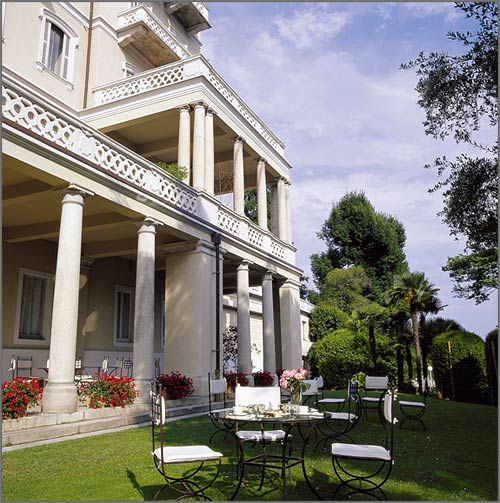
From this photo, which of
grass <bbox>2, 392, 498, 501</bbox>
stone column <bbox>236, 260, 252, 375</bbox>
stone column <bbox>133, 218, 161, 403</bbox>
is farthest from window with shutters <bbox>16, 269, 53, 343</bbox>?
grass <bbox>2, 392, 498, 501</bbox>

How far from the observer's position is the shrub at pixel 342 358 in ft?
68.8

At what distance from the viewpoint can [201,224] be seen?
1251 centimetres

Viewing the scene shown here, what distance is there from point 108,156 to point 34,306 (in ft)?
16.8

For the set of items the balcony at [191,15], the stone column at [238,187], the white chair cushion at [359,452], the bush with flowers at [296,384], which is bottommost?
the white chair cushion at [359,452]

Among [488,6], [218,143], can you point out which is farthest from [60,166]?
[218,143]

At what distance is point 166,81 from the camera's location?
14164mm

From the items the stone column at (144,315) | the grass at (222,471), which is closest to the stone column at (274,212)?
the stone column at (144,315)

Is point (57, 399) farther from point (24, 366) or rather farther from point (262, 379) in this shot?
point (262, 379)

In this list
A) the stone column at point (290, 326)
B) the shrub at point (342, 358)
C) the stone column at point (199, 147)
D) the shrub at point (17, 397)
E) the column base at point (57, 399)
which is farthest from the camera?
the shrub at point (342, 358)

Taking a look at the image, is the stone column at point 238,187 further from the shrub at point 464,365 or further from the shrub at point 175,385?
the shrub at point 464,365

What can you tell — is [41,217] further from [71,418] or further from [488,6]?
[488,6]

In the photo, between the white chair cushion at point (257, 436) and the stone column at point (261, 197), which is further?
the stone column at point (261, 197)

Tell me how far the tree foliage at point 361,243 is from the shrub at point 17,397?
3083cm

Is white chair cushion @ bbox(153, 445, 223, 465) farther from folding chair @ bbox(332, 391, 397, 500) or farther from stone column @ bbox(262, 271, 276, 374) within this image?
stone column @ bbox(262, 271, 276, 374)
